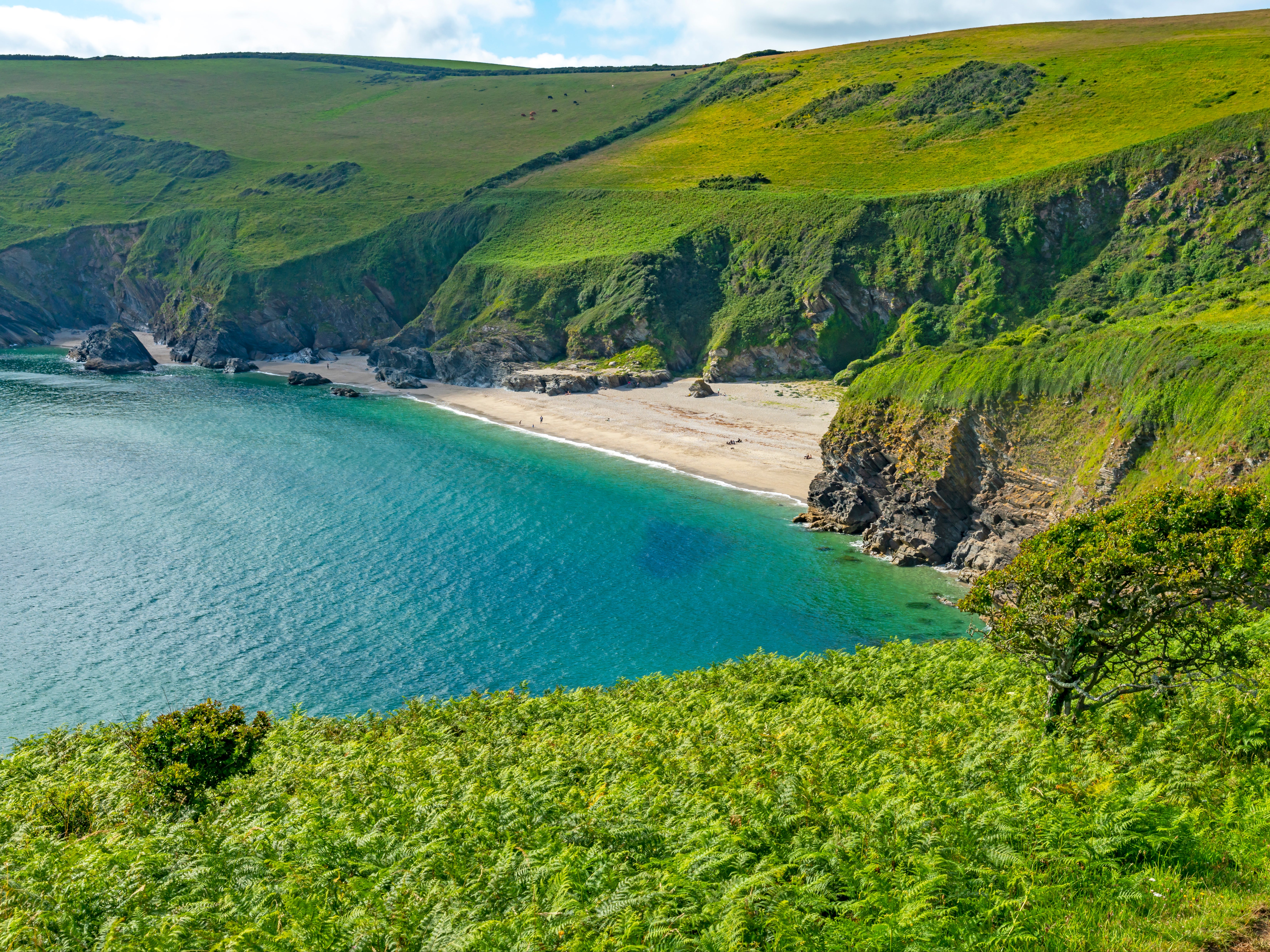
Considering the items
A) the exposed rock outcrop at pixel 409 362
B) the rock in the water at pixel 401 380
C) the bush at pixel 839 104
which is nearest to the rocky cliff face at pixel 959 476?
the rock in the water at pixel 401 380

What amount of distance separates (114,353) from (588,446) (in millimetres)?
91446

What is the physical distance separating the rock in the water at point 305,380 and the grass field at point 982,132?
64.2 m

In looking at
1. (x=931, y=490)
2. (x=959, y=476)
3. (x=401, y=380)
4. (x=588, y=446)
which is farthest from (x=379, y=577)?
(x=401, y=380)

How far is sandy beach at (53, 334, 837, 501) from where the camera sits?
82.6 meters

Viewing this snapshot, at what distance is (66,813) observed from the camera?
21922 mm

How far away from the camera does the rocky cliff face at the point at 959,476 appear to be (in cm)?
5372

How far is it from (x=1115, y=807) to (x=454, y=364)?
122m

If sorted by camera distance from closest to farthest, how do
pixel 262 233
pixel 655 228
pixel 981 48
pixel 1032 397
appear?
pixel 1032 397
pixel 655 228
pixel 262 233
pixel 981 48

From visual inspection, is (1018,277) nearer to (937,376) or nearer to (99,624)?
(937,376)

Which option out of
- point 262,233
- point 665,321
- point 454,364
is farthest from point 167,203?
point 665,321

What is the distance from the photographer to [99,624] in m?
50.6

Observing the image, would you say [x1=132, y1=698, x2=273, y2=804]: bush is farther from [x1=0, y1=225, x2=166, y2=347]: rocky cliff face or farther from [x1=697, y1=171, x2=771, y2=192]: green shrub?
[x1=0, y1=225, x2=166, y2=347]: rocky cliff face

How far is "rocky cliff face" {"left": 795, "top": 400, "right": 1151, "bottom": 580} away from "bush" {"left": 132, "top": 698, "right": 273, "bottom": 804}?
153 ft

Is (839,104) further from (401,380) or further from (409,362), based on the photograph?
(401,380)
